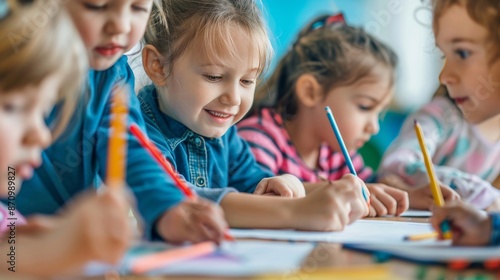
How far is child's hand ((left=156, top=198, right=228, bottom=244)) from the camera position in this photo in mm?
716

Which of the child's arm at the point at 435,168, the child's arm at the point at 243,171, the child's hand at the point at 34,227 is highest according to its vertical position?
the child's hand at the point at 34,227

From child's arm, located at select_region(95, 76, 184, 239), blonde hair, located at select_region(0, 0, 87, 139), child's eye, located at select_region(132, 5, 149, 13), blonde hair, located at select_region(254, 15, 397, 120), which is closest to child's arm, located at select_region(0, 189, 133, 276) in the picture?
blonde hair, located at select_region(0, 0, 87, 139)

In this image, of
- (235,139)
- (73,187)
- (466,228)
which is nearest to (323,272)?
(466,228)

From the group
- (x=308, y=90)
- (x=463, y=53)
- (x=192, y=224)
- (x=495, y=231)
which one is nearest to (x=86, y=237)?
(x=192, y=224)

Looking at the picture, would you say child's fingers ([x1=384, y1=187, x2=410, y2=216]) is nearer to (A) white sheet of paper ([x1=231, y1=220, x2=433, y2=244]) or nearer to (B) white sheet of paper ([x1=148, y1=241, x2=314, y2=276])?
(A) white sheet of paper ([x1=231, y1=220, x2=433, y2=244])

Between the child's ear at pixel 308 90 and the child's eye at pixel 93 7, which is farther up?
the child's eye at pixel 93 7

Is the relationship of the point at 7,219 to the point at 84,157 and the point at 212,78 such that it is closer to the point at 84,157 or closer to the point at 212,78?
→ the point at 84,157

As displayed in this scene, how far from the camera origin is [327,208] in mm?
892

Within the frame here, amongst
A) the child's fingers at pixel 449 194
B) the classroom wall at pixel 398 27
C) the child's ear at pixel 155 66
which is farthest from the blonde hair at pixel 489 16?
the classroom wall at pixel 398 27

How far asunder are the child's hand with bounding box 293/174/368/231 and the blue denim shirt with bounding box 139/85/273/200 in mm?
248

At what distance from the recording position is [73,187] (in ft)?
3.10

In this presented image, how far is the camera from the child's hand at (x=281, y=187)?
1.05m

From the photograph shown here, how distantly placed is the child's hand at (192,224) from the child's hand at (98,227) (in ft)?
0.62

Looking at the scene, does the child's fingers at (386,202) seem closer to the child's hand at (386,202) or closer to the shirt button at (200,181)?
the child's hand at (386,202)
